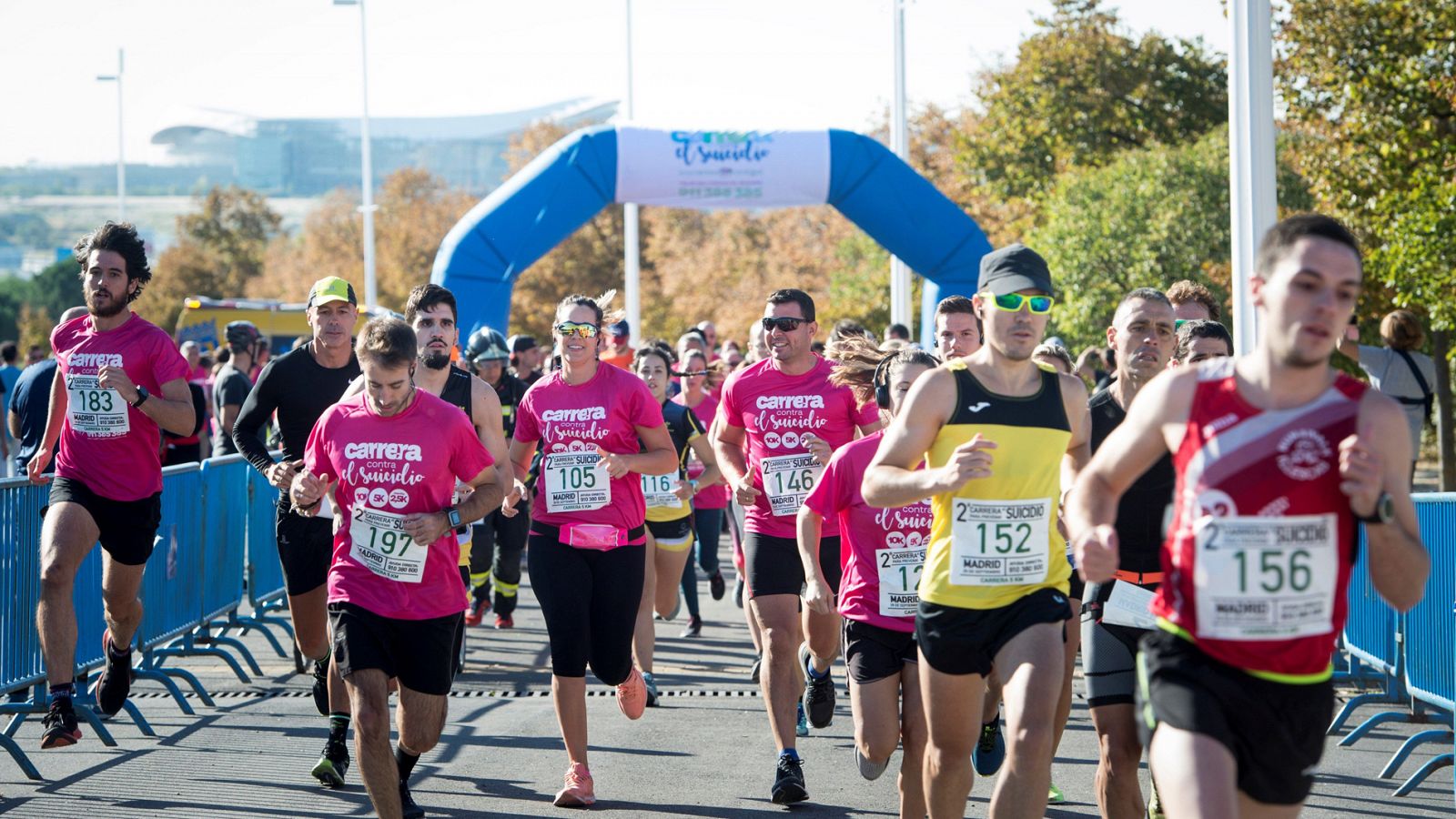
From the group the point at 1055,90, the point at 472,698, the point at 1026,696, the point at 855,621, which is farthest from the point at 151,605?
the point at 1055,90

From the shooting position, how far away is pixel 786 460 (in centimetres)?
745

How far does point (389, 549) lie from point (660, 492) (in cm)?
409

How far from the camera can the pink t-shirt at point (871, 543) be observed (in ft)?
19.7

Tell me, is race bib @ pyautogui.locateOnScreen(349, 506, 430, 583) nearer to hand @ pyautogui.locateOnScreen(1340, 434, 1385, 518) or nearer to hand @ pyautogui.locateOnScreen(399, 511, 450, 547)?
hand @ pyautogui.locateOnScreen(399, 511, 450, 547)

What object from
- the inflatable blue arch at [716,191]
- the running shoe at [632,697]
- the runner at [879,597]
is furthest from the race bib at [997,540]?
the inflatable blue arch at [716,191]

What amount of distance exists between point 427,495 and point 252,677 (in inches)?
196

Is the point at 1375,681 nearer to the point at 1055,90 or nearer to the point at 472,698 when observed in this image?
the point at 472,698

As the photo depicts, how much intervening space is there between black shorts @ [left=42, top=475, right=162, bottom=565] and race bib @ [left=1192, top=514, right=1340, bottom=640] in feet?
17.7

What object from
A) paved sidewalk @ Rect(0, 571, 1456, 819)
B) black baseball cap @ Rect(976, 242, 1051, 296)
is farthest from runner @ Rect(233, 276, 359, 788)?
black baseball cap @ Rect(976, 242, 1051, 296)

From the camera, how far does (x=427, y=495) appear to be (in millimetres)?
5789

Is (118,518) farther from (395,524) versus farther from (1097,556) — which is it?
(1097,556)

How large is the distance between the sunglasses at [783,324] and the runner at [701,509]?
13.2 feet

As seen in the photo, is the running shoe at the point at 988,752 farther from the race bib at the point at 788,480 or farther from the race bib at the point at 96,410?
the race bib at the point at 96,410

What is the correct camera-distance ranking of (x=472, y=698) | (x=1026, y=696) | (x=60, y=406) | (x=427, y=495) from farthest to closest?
(x=472, y=698) → (x=60, y=406) → (x=427, y=495) → (x=1026, y=696)
